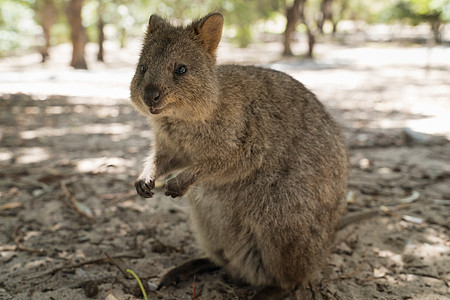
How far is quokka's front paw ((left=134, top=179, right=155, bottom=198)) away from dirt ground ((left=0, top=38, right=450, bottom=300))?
0.46 meters

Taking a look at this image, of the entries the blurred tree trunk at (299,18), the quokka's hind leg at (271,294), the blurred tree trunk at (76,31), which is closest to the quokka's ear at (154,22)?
the quokka's hind leg at (271,294)

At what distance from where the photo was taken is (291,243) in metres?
2.43

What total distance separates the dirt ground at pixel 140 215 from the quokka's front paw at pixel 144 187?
18.0 inches

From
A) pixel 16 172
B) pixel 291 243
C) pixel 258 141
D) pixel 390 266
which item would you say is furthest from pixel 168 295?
pixel 16 172

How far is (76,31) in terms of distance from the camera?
43.5 ft

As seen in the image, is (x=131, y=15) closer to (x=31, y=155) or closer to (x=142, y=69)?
(x=31, y=155)

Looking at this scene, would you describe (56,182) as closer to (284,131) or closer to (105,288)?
(105,288)

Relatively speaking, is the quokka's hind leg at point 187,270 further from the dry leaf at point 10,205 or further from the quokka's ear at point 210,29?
the dry leaf at point 10,205

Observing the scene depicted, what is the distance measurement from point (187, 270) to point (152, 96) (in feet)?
4.13

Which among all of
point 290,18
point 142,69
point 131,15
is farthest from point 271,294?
point 131,15

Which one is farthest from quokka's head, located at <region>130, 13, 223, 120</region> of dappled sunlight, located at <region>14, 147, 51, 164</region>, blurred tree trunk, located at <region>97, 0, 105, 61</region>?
blurred tree trunk, located at <region>97, 0, 105, 61</region>

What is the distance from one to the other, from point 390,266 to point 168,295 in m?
1.60

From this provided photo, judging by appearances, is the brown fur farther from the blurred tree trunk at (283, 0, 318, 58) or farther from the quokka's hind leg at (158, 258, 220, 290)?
the blurred tree trunk at (283, 0, 318, 58)

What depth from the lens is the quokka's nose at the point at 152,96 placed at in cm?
227
